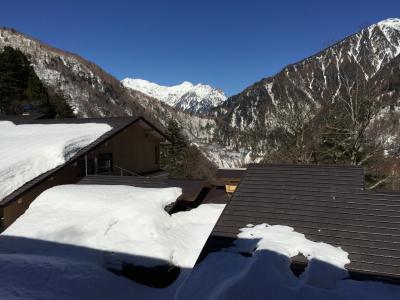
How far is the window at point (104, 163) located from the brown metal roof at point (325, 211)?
322 inches

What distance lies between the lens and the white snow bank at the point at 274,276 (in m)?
4.86

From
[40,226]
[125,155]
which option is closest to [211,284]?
[40,226]

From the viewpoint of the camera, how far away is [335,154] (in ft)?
67.6

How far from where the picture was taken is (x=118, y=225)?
8.52 meters

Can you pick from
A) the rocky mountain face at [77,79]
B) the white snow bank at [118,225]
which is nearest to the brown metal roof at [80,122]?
the white snow bank at [118,225]

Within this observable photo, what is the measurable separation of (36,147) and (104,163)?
3420 millimetres

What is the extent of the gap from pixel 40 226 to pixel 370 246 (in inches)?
299

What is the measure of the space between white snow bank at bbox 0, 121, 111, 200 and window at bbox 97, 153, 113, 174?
1.19 m

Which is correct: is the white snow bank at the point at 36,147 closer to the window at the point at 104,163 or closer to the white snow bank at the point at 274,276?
the window at the point at 104,163

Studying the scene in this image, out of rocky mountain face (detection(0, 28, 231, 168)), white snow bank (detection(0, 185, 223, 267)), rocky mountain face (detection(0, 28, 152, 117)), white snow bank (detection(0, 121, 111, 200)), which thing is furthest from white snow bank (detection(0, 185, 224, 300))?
rocky mountain face (detection(0, 28, 152, 117))

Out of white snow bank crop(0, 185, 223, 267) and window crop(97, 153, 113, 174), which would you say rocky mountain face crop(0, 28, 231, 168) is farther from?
white snow bank crop(0, 185, 223, 267)

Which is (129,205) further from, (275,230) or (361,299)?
(361,299)

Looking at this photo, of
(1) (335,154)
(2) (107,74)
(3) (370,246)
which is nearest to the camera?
(3) (370,246)

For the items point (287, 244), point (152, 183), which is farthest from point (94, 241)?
point (287, 244)
